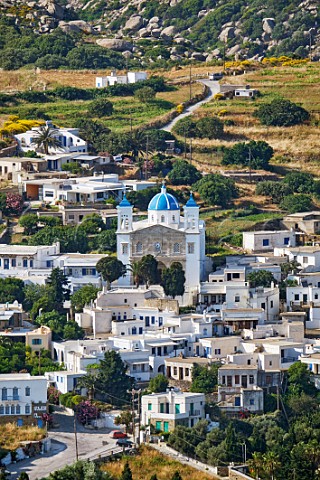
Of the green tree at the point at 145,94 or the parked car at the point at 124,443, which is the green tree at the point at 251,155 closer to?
the green tree at the point at 145,94

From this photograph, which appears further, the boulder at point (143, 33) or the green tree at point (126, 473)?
the boulder at point (143, 33)

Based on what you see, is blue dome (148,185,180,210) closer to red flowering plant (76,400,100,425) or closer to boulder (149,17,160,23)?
red flowering plant (76,400,100,425)

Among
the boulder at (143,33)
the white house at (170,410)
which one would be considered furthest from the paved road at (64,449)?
the boulder at (143,33)

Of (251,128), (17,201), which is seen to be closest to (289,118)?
(251,128)

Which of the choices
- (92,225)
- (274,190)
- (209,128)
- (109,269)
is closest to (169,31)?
(209,128)

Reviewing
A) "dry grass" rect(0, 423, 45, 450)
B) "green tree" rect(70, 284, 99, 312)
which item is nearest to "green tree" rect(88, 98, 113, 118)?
"green tree" rect(70, 284, 99, 312)
